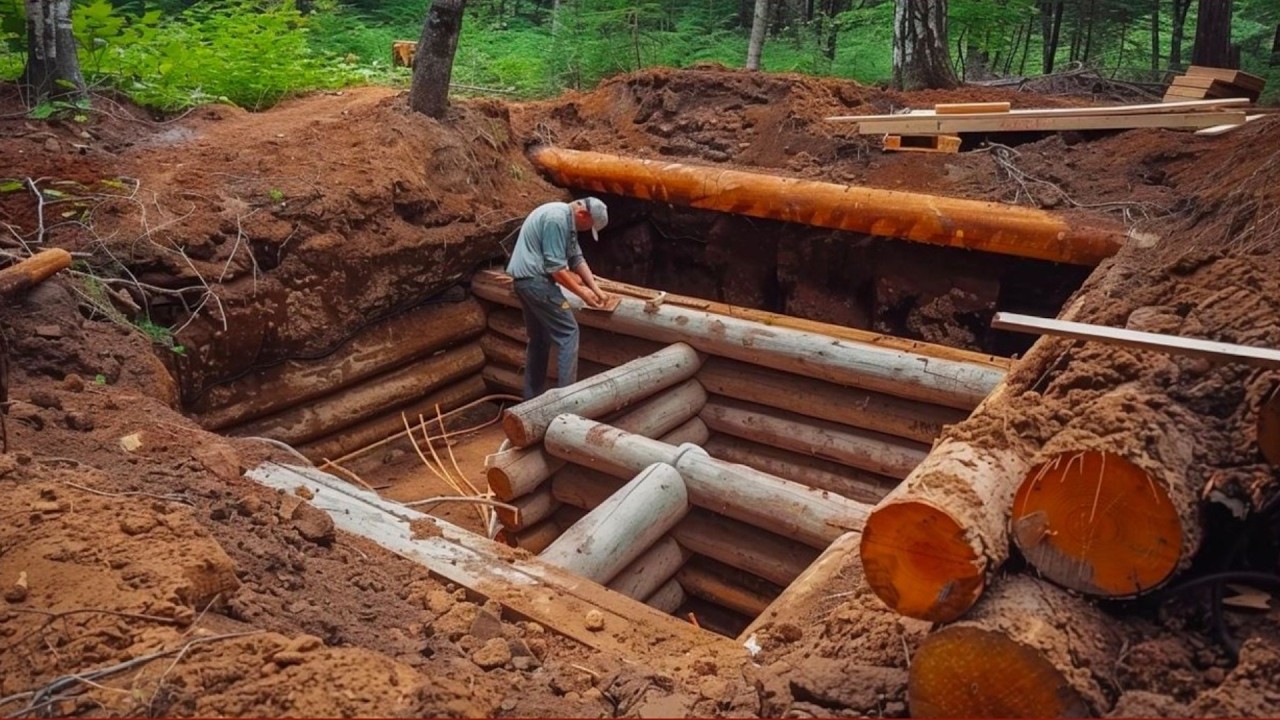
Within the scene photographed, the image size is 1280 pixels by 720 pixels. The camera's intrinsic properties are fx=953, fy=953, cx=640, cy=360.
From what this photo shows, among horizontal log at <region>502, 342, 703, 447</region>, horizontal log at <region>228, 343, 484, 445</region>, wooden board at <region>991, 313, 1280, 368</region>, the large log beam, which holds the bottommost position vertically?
horizontal log at <region>228, 343, 484, 445</region>

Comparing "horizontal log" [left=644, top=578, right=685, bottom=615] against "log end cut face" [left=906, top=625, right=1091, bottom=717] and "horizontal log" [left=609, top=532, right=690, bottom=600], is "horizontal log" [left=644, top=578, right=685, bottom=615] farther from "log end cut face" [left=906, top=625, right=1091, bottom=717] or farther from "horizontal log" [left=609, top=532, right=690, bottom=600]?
"log end cut face" [left=906, top=625, right=1091, bottom=717]

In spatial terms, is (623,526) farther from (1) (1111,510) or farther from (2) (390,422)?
(2) (390,422)

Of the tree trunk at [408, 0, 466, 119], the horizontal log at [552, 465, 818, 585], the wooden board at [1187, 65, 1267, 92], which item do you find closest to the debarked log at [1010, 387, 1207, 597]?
the horizontal log at [552, 465, 818, 585]

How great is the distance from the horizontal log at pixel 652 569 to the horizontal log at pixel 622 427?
2.75 feet

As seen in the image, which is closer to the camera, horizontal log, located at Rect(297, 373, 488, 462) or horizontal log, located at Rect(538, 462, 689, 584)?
horizontal log, located at Rect(538, 462, 689, 584)

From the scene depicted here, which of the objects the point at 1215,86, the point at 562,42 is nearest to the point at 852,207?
the point at 1215,86

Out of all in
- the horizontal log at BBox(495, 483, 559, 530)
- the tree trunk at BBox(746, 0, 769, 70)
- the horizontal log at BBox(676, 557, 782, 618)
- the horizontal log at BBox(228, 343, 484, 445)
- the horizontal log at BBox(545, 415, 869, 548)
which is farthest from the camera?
the tree trunk at BBox(746, 0, 769, 70)

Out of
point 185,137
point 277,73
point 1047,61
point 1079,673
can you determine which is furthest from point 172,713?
point 1047,61

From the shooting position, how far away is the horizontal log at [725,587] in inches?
214

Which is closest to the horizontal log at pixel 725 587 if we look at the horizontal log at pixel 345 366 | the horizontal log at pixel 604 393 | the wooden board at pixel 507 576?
the horizontal log at pixel 604 393

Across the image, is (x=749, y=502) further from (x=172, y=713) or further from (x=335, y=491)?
(x=172, y=713)

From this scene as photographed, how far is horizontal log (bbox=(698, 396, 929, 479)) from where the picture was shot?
6121 millimetres

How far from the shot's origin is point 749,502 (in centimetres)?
497

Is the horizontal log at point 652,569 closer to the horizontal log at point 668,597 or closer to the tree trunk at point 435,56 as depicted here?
the horizontal log at point 668,597
